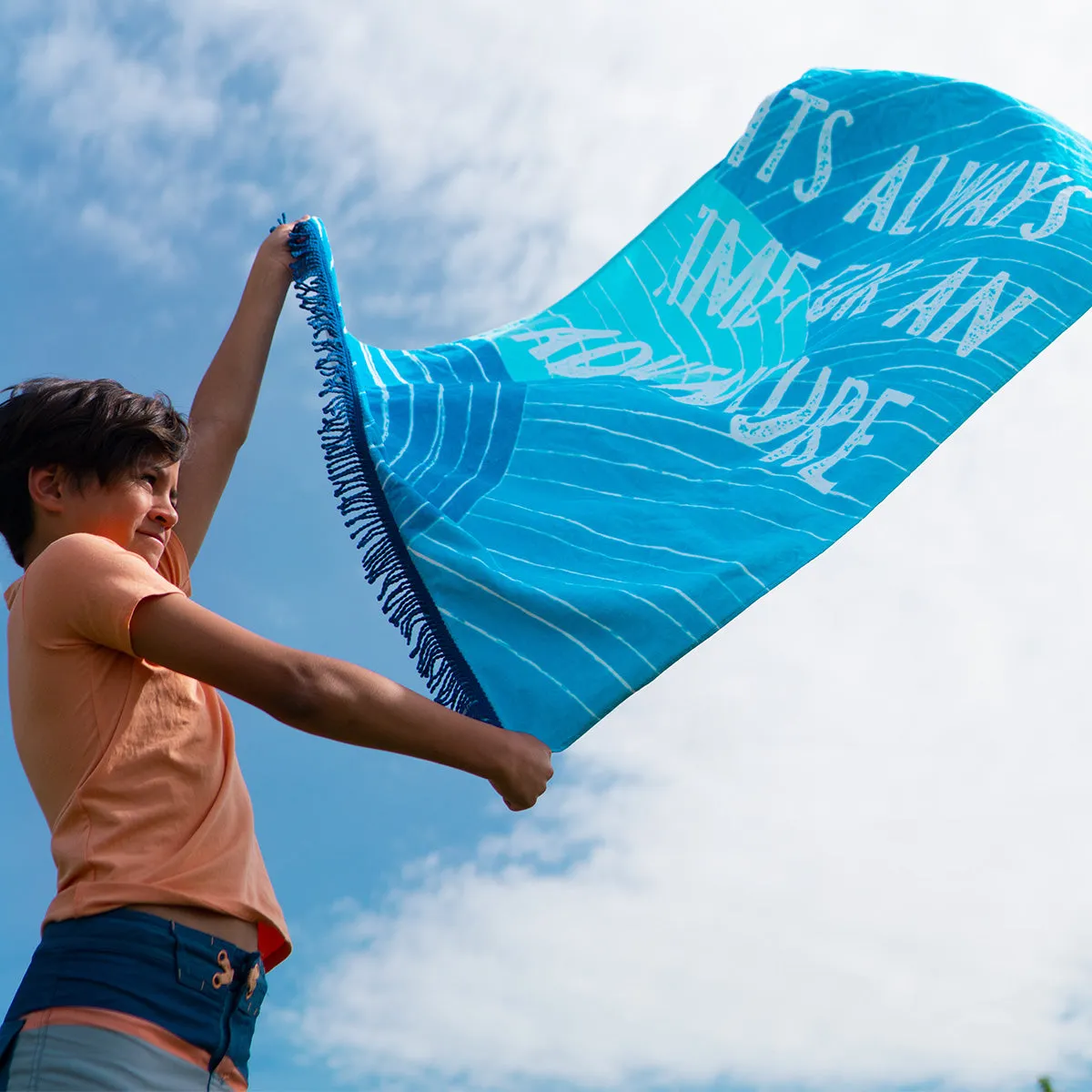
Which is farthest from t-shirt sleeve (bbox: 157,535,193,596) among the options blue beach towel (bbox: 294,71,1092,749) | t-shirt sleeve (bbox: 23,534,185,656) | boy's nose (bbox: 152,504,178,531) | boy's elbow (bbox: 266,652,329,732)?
boy's elbow (bbox: 266,652,329,732)

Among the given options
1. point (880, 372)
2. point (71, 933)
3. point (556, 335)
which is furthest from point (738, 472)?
point (71, 933)

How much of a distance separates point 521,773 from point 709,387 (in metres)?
1.51

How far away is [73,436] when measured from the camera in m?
1.94

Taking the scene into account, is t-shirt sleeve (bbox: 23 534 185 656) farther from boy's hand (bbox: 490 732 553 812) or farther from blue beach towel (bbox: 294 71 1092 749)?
blue beach towel (bbox: 294 71 1092 749)

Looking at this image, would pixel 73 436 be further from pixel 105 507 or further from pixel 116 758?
pixel 116 758

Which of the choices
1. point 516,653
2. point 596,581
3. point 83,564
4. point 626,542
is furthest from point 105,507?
point 626,542

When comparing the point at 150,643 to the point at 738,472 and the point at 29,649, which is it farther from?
the point at 738,472

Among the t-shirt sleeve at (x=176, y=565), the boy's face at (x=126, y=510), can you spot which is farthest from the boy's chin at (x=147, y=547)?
the t-shirt sleeve at (x=176, y=565)

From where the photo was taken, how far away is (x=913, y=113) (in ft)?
12.1

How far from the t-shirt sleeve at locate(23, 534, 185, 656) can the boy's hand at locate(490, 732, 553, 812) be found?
1.79ft

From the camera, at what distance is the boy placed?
1.60 m

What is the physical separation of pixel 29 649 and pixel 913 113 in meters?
3.04

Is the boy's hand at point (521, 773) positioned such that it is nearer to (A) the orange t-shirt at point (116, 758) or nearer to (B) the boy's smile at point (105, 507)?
(A) the orange t-shirt at point (116, 758)

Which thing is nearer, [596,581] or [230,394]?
[596,581]
